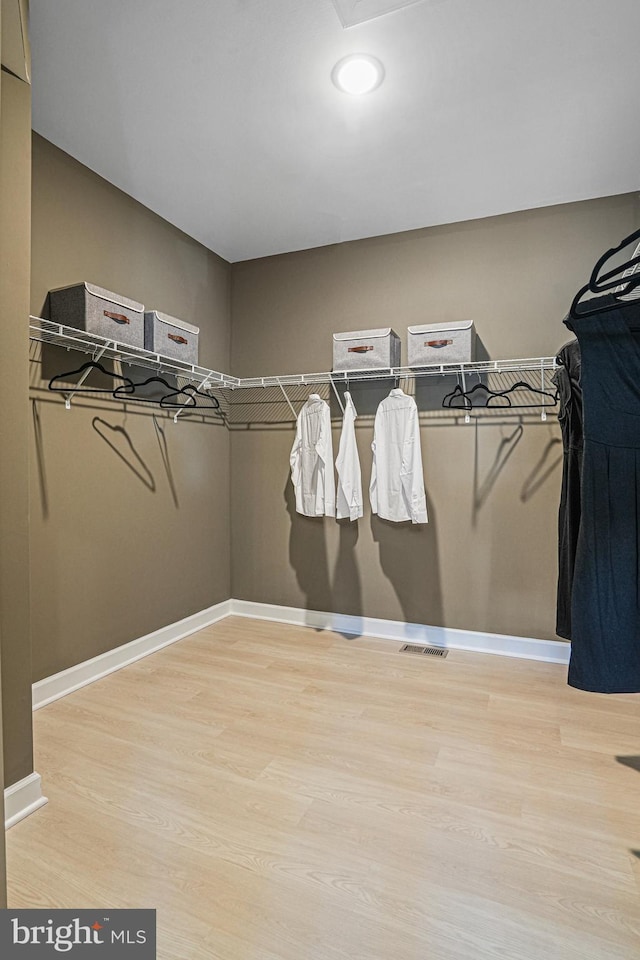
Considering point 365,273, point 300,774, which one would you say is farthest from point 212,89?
point 300,774

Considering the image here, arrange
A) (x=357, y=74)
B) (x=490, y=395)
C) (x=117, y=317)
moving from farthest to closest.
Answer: (x=490, y=395) < (x=117, y=317) < (x=357, y=74)

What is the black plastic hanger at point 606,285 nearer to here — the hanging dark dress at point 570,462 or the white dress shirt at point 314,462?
the hanging dark dress at point 570,462

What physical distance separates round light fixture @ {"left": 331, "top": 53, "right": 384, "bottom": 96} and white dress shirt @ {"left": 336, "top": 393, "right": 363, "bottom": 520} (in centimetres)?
166

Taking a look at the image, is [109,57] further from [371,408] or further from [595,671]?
[595,671]

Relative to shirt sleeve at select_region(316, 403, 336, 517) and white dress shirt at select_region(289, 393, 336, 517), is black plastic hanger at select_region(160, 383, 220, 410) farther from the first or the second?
shirt sleeve at select_region(316, 403, 336, 517)

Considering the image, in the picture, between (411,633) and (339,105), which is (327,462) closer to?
(411,633)

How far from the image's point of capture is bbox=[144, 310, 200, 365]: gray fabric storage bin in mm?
2877

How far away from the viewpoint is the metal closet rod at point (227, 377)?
2.54 meters

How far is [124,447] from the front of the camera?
3070mm

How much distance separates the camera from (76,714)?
2.44 meters

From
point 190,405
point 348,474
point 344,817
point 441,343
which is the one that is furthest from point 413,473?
point 344,817

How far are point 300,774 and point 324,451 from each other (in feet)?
6.45

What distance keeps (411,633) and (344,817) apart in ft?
5.96
